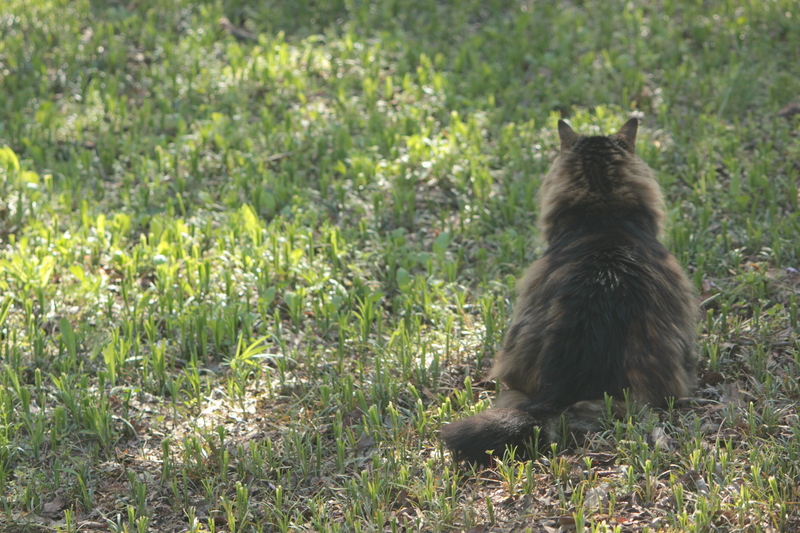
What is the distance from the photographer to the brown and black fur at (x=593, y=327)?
362cm

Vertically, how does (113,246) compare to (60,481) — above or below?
above

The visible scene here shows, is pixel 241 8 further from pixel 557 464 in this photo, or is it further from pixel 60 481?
pixel 557 464

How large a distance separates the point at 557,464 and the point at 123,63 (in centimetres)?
730

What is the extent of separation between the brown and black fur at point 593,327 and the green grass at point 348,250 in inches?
7.1

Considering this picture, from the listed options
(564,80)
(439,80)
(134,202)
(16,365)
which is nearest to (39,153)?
(134,202)

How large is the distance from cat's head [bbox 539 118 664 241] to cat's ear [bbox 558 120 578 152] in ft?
0.09

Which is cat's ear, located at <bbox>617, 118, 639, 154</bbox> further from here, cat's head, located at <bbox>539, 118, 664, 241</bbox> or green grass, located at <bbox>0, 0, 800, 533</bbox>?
green grass, located at <bbox>0, 0, 800, 533</bbox>

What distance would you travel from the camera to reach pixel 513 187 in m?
6.38

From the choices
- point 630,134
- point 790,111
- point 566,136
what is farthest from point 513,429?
point 790,111

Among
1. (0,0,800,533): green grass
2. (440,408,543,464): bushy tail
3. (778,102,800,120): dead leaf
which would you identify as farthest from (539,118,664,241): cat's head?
(778,102,800,120): dead leaf

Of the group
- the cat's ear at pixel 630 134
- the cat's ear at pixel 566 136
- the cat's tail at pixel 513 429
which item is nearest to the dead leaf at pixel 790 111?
the cat's ear at pixel 630 134

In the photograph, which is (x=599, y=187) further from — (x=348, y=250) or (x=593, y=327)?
(x=348, y=250)

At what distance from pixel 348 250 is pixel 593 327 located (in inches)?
105

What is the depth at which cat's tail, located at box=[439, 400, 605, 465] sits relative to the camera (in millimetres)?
3467
